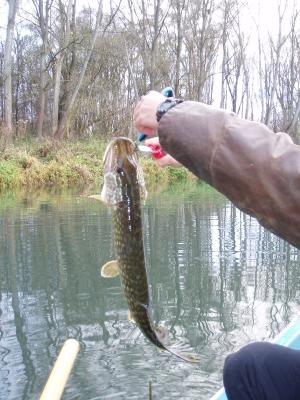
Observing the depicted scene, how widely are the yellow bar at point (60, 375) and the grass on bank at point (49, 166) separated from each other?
1660cm

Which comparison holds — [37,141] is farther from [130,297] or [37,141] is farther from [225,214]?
[130,297]

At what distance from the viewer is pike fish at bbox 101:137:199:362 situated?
2.20 meters

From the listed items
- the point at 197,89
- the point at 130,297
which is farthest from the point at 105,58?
the point at 130,297

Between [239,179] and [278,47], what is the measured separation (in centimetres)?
3880

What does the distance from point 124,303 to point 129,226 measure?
4222mm

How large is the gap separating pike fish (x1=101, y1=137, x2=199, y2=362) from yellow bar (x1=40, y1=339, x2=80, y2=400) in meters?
0.30

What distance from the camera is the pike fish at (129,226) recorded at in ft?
7.23

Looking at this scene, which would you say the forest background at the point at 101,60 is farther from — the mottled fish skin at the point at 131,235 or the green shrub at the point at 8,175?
the mottled fish skin at the point at 131,235

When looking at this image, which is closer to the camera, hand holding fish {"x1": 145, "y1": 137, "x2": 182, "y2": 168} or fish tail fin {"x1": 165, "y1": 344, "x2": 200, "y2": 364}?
hand holding fish {"x1": 145, "y1": 137, "x2": 182, "y2": 168}

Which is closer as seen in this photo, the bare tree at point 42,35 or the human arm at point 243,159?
the human arm at point 243,159

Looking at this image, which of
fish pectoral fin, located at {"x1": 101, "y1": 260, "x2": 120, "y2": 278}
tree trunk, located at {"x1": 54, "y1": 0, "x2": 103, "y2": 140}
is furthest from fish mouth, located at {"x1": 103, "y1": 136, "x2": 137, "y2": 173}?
tree trunk, located at {"x1": 54, "y1": 0, "x2": 103, "y2": 140}

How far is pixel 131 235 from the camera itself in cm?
235

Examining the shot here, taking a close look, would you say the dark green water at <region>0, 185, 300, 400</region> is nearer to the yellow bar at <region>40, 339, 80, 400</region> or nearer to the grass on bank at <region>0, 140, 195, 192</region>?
the yellow bar at <region>40, 339, 80, 400</region>

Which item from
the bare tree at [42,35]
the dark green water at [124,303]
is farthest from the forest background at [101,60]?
the dark green water at [124,303]
